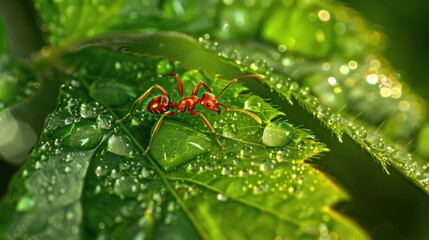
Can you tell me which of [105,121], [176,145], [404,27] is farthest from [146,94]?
[404,27]

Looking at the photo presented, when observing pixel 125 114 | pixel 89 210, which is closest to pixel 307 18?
pixel 125 114

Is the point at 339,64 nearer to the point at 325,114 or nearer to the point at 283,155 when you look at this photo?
the point at 325,114

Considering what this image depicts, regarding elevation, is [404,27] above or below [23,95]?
above

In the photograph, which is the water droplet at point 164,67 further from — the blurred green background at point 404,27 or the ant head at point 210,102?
the blurred green background at point 404,27

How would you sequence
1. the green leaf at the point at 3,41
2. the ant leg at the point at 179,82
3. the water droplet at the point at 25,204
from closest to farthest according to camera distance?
the water droplet at the point at 25,204
the ant leg at the point at 179,82
the green leaf at the point at 3,41

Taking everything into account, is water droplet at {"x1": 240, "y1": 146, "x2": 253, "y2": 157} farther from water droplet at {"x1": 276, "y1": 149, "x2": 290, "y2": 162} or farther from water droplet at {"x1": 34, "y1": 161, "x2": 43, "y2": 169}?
water droplet at {"x1": 34, "y1": 161, "x2": 43, "y2": 169}

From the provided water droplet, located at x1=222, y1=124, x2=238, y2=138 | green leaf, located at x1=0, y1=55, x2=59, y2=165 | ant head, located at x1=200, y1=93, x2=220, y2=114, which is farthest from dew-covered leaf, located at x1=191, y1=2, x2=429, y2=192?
green leaf, located at x1=0, y1=55, x2=59, y2=165

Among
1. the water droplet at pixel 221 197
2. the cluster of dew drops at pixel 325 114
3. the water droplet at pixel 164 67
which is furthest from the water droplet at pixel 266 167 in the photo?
the water droplet at pixel 164 67
